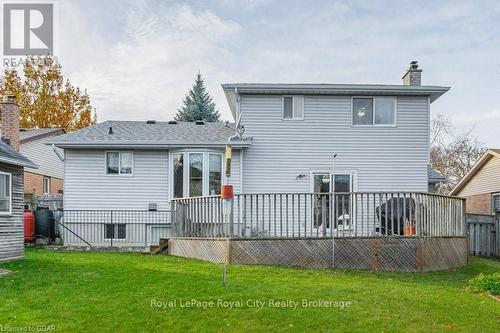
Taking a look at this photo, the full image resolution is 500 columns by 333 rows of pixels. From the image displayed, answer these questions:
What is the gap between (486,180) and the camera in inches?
814

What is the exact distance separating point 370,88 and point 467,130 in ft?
81.5

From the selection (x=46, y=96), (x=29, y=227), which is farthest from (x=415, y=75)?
(x=46, y=96)

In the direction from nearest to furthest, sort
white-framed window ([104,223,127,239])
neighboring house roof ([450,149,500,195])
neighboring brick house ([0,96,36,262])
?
neighboring brick house ([0,96,36,262]) → white-framed window ([104,223,127,239]) → neighboring house roof ([450,149,500,195])

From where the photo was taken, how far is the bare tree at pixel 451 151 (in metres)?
34.9

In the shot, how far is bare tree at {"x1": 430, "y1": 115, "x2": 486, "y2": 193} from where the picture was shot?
34.9 m

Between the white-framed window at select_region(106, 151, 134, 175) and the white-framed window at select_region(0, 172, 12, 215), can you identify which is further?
the white-framed window at select_region(106, 151, 134, 175)

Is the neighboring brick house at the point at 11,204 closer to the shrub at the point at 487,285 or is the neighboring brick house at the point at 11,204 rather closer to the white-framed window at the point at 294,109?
the white-framed window at the point at 294,109

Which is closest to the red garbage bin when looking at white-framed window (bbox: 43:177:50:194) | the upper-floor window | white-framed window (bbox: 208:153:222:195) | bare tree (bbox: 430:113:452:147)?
white-framed window (bbox: 208:153:222:195)

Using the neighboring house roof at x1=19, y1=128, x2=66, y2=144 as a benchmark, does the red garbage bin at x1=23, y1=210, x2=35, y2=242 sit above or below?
below

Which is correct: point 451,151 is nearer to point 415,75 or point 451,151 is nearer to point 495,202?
point 495,202

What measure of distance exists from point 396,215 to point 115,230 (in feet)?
30.4

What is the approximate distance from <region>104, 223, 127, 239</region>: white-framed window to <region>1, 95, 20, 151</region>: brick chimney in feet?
15.7

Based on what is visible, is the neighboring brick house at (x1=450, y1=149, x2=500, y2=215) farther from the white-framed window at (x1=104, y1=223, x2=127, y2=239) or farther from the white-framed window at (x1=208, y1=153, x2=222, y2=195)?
the white-framed window at (x1=104, y1=223, x2=127, y2=239)

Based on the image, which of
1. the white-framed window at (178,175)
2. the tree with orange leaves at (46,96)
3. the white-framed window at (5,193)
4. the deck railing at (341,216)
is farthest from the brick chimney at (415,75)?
the tree with orange leaves at (46,96)
